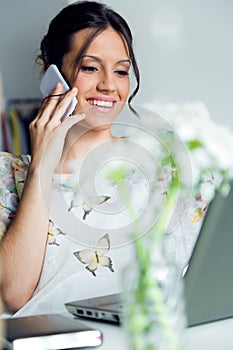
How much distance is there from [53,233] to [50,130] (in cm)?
26

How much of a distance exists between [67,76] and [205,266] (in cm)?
123

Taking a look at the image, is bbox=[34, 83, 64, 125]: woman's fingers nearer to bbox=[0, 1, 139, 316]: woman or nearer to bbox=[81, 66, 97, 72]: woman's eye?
bbox=[0, 1, 139, 316]: woman

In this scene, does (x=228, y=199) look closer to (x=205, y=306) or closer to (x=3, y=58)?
(x=205, y=306)

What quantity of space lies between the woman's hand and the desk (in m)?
0.73

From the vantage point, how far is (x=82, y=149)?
187 cm

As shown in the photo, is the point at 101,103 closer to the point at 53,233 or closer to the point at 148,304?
the point at 53,233

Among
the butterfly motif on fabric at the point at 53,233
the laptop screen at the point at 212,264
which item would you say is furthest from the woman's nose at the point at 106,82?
the laptop screen at the point at 212,264

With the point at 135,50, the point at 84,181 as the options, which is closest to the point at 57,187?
the point at 84,181

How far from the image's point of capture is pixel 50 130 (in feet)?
5.56

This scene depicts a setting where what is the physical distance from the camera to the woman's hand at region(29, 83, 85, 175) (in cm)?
167

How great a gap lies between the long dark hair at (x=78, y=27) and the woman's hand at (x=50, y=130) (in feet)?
0.59

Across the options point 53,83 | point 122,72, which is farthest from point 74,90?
point 122,72

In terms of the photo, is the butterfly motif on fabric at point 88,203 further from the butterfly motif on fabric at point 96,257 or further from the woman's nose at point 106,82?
the woman's nose at point 106,82

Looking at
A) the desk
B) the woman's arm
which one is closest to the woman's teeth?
the woman's arm
